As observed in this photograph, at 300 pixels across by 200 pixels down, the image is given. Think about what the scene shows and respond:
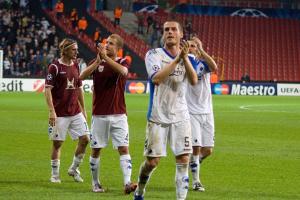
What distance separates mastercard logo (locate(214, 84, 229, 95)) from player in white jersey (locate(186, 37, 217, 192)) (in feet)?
125

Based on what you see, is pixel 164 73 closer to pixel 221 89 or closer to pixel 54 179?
pixel 54 179

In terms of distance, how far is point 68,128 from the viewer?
12.8 meters

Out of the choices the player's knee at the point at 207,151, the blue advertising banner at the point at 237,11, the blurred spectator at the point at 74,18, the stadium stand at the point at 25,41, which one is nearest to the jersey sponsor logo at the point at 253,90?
the blurred spectator at the point at 74,18

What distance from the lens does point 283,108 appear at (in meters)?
35.6

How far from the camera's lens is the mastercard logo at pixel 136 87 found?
159 ft

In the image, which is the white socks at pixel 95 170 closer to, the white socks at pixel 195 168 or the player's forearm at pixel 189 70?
the white socks at pixel 195 168

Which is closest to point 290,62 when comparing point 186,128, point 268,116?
point 268,116

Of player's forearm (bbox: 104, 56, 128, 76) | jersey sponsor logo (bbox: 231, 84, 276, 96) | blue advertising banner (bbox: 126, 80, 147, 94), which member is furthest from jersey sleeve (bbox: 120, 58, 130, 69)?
jersey sponsor logo (bbox: 231, 84, 276, 96)

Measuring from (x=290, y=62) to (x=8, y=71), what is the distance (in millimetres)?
21574

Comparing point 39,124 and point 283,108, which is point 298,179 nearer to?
point 39,124

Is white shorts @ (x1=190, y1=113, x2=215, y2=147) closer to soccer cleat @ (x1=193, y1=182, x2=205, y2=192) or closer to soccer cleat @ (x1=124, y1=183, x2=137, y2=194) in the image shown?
soccer cleat @ (x1=193, y1=182, x2=205, y2=192)

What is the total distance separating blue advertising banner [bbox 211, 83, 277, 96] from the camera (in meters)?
50.7

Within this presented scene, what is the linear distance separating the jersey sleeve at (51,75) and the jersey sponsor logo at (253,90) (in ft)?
127

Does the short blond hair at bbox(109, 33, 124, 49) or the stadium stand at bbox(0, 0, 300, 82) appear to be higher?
the short blond hair at bbox(109, 33, 124, 49)
